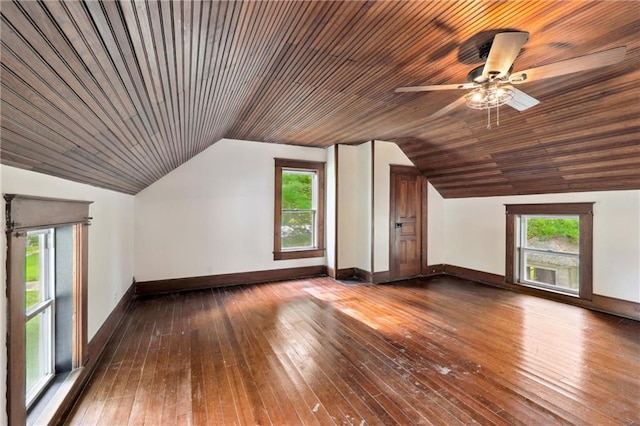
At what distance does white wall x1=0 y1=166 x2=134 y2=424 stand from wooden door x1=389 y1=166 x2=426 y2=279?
4.28 metres

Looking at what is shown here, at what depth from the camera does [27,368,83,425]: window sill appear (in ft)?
5.68

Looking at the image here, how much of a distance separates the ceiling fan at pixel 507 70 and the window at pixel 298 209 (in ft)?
11.1

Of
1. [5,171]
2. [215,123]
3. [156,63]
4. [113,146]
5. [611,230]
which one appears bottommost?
[611,230]

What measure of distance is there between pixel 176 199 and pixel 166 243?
0.72m

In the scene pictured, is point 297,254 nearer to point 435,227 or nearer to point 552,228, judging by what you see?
point 435,227

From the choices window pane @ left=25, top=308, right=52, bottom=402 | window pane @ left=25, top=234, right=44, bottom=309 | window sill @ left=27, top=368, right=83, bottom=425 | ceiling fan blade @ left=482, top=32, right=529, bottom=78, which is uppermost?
ceiling fan blade @ left=482, top=32, right=529, bottom=78

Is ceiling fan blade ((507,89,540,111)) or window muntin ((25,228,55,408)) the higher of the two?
ceiling fan blade ((507,89,540,111))

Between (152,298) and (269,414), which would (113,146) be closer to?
(269,414)

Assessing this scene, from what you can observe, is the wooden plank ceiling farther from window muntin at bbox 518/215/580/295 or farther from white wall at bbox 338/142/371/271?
white wall at bbox 338/142/371/271

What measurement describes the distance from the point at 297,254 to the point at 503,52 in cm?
446

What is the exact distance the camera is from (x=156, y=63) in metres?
1.36

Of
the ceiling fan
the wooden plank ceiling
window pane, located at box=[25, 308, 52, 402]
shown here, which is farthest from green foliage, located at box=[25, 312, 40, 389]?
the ceiling fan

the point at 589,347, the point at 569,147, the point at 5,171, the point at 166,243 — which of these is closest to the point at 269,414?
the point at 5,171

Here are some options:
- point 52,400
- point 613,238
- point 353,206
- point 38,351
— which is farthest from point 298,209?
point 613,238
